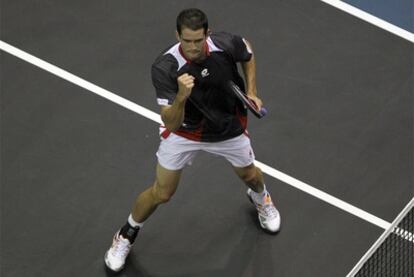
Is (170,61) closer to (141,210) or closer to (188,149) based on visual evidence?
(188,149)

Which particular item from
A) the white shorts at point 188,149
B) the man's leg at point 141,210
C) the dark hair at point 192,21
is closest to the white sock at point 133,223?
the man's leg at point 141,210

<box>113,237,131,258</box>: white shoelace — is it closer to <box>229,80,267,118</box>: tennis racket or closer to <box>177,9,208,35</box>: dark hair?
<box>229,80,267,118</box>: tennis racket

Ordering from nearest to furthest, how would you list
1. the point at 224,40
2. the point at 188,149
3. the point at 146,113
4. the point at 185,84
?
the point at 185,84 → the point at 224,40 → the point at 188,149 → the point at 146,113

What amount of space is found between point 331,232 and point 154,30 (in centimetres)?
298

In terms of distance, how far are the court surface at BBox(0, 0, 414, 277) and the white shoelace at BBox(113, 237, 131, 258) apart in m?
0.18

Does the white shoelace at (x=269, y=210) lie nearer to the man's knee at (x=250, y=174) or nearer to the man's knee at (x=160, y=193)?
the man's knee at (x=250, y=174)

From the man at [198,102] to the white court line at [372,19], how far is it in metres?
2.93

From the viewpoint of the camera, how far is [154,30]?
9484 mm

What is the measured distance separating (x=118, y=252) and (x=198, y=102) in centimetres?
168

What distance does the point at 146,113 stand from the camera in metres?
8.80

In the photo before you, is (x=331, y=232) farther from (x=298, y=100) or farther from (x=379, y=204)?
(x=298, y=100)

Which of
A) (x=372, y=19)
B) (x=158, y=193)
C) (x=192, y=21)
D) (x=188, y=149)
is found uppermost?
A: (x=192, y=21)

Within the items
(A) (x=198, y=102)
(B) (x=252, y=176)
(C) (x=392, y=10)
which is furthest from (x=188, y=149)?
(C) (x=392, y=10)

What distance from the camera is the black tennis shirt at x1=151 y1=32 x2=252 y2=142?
6.54m
